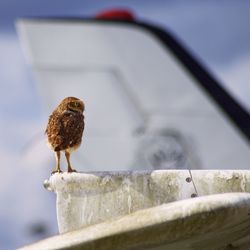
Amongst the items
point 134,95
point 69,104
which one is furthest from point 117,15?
point 69,104

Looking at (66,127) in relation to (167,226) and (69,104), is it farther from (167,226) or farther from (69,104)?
(167,226)

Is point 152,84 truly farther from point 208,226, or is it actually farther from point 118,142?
point 208,226

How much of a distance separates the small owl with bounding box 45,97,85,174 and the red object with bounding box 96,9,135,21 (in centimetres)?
1684

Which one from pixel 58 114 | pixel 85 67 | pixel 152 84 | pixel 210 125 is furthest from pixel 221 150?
pixel 58 114

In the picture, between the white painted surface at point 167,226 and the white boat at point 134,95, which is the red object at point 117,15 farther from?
the white painted surface at point 167,226

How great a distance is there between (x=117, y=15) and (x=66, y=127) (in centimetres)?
1796

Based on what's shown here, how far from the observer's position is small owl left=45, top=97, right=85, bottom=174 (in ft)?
13.2

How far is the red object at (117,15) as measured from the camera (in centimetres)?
2115

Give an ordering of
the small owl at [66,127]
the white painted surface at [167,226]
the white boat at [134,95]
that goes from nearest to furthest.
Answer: the white painted surface at [167,226], the small owl at [66,127], the white boat at [134,95]

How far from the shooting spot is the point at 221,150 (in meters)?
20.0

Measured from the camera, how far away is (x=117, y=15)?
2178 cm

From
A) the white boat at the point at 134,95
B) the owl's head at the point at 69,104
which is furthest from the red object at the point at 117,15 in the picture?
the owl's head at the point at 69,104

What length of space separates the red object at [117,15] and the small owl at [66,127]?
16.8 metres

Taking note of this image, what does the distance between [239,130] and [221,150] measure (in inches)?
25.4
